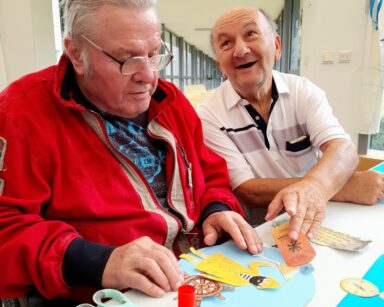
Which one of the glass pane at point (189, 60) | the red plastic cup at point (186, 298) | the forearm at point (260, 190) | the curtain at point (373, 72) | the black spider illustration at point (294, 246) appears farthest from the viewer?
the glass pane at point (189, 60)

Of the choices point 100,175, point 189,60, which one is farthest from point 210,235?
point 189,60

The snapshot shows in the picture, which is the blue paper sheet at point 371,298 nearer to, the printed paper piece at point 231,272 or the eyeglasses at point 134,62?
the printed paper piece at point 231,272

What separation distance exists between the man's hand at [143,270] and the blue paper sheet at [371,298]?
1.04 feet

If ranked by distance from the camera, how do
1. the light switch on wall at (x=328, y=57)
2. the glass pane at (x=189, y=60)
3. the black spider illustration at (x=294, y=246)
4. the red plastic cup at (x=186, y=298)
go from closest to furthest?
the red plastic cup at (x=186, y=298), the black spider illustration at (x=294, y=246), the light switch on wall at (x=328, y=57), the glass pane at (x=189, y=60)

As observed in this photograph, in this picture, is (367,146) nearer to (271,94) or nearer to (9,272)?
(271,94)

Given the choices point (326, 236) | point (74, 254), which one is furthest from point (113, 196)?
point (326, 236)

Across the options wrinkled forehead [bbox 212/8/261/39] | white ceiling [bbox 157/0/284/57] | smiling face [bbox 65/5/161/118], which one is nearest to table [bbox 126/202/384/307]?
smiling face [bbox 65/5/161/118]

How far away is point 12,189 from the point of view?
831mm

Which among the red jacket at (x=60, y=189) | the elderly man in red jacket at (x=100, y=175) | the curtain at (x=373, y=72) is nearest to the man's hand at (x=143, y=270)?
the elderly man in red jacket at (x=100, y=175)

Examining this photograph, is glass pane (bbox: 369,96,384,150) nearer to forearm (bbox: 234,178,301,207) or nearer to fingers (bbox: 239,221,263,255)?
forearm (bbox: 234,178,301,207)

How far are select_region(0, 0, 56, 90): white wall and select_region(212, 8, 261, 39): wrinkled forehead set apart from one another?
259 cm

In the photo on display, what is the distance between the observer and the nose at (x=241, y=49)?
1.45m

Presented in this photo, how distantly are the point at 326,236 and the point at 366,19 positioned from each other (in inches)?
120

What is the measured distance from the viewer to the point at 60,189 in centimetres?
89
